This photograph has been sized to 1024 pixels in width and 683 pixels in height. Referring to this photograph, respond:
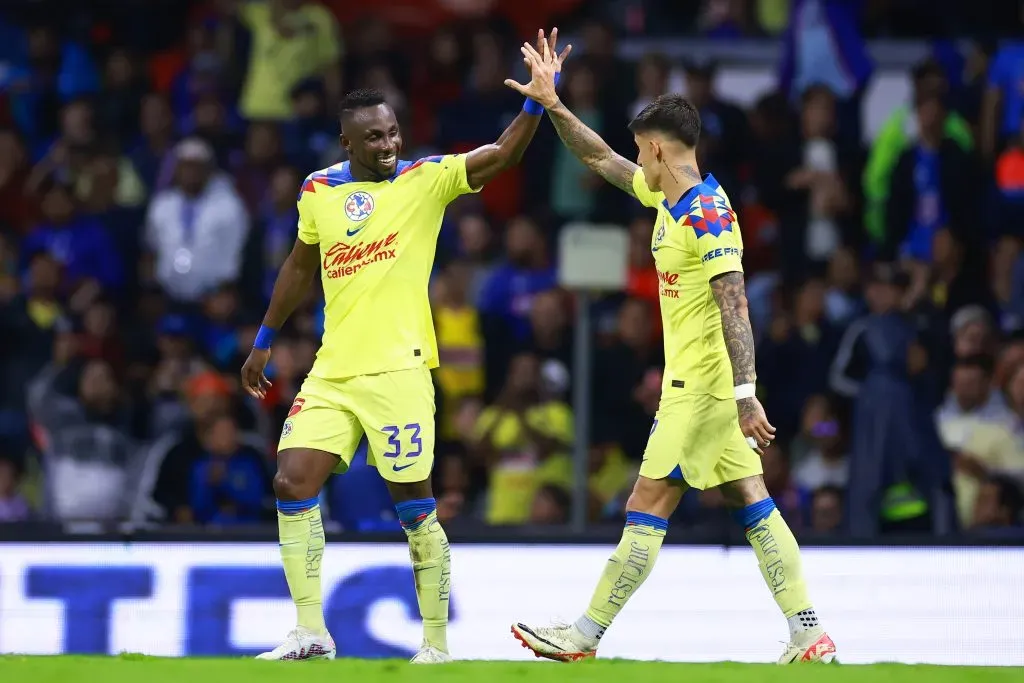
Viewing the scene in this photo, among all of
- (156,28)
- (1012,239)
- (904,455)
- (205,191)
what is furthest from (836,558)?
(156,28)

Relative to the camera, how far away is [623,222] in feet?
45.1

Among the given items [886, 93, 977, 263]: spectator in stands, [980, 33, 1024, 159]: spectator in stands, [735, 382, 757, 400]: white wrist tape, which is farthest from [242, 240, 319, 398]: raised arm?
[980, 33, 1024, 159]: spectator in stands

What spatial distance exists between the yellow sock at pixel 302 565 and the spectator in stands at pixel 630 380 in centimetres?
496

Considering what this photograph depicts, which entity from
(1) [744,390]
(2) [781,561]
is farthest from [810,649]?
(1) [744,390]

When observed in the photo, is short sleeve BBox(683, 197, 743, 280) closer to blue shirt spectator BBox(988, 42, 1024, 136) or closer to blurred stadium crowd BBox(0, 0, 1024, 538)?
blurred stadium crowd BBox(0, 0, 1024, 538)

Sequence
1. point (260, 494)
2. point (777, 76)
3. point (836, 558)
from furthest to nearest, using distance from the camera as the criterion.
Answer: point (777, 76) < point (260, 494) < point (836, 558)

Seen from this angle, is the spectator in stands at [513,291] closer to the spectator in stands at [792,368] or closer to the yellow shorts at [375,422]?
the spectator in stands at [792,368]

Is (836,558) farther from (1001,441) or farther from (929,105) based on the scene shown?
(929,105)

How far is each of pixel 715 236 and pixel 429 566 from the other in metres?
1.97

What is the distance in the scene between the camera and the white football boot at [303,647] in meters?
7.80

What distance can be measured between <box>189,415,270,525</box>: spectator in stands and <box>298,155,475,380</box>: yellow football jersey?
390cm

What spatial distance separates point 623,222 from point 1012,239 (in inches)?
115

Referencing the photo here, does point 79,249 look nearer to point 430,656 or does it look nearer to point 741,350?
point 430,656

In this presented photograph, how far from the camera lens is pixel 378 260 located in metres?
8.05
